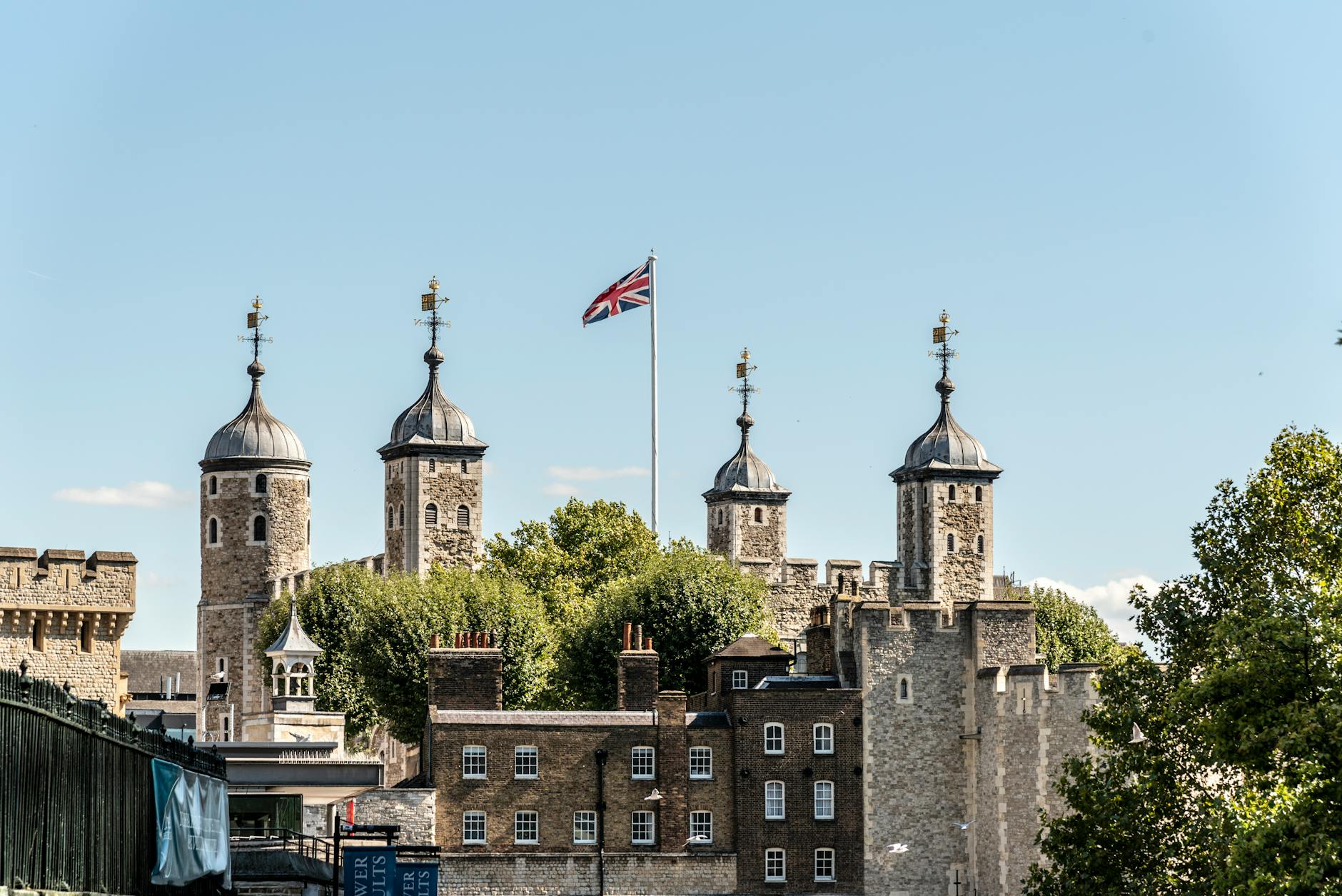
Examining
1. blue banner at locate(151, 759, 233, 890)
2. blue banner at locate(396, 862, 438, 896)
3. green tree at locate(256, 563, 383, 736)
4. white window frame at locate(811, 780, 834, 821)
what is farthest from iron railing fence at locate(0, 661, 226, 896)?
green tree at locate(256, 563, 383, 736)

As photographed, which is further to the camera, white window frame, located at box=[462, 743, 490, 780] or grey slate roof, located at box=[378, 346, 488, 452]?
grey slate roof, located at box=[378, 346, 488, 452]

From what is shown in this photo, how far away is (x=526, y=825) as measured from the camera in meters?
66.6

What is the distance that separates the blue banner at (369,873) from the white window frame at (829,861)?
24376 mm

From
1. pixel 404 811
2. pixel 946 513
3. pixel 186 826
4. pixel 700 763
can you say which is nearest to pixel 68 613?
pixel 404 811

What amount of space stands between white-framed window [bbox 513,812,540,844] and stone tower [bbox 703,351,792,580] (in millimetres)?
52642

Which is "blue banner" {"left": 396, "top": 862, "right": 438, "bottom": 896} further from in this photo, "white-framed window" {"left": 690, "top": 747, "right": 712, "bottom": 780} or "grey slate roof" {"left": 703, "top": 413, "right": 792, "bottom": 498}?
"grey slate roof" {"left": 703, "top": 413, "right": 792, "bottom": 498}

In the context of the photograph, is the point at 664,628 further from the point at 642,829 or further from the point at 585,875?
the point at 585,875

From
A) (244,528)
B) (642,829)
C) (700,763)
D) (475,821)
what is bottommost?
(642,829)

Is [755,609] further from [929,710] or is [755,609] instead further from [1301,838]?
[1301,838]

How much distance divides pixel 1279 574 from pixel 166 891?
18.0m

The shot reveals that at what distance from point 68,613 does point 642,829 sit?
68.2 feet

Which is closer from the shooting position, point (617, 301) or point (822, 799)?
point (822, 799)

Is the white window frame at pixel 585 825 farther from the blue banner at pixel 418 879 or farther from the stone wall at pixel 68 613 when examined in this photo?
the blue banner at pixel 418 879

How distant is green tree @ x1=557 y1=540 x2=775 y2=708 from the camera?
84188 mm
